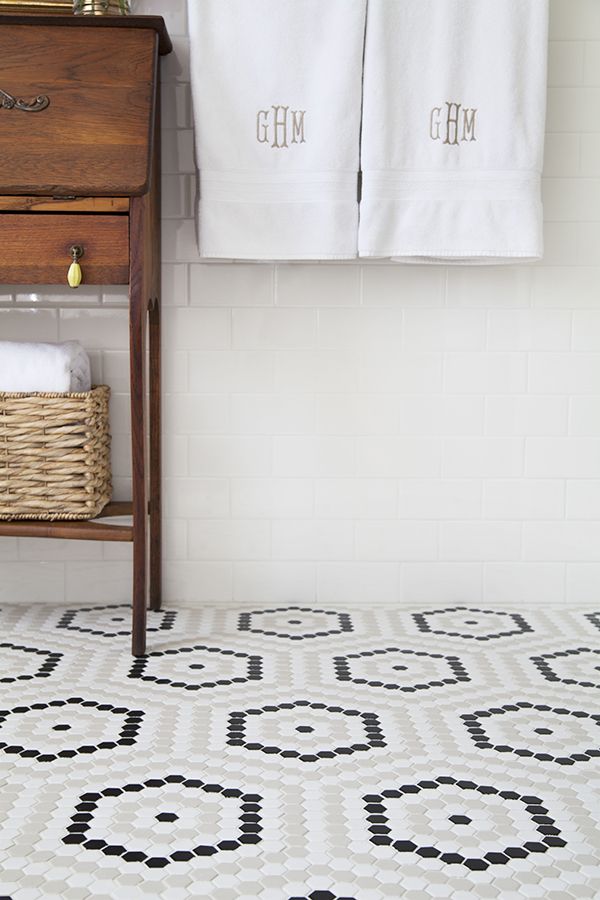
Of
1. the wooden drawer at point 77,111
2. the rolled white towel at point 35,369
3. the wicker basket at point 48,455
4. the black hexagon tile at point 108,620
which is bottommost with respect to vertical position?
the black hexagon tile at point 108,620

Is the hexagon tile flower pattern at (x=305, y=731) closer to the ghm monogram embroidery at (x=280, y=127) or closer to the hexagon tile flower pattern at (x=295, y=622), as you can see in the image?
the hexagon tile flower pattern at (x=295, y=622)

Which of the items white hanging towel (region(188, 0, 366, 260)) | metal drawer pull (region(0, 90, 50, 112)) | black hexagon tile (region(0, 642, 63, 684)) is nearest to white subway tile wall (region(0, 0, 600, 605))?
white hanging towel (region(188, 0, 366, 260))

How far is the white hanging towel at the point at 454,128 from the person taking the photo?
2.31 meters

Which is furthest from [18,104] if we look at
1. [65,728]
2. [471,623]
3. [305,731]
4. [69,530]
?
[471,623]

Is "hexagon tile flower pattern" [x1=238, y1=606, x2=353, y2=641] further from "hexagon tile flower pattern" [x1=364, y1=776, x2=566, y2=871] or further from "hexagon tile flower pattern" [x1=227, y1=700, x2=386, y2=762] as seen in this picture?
"hexagon tile flower pattern" [x1=364, y1=776, x2=566, y2=871]

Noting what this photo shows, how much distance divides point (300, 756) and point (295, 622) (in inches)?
29.5

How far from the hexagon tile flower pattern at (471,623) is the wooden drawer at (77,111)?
1.15 m

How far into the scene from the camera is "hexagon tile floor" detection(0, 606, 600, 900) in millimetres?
1350

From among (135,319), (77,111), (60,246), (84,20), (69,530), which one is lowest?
(69,530)

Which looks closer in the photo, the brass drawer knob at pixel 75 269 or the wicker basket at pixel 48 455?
the brass drawer knob at pixel 75 269

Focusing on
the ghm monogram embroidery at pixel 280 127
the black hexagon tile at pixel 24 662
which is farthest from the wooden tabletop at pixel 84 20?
the black hexagon tile at pixel 24 662

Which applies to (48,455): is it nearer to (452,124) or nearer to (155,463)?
(155,463)

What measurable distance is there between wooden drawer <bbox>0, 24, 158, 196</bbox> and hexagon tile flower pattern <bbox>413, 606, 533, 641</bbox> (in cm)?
115

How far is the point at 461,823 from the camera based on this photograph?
4.84 ft
